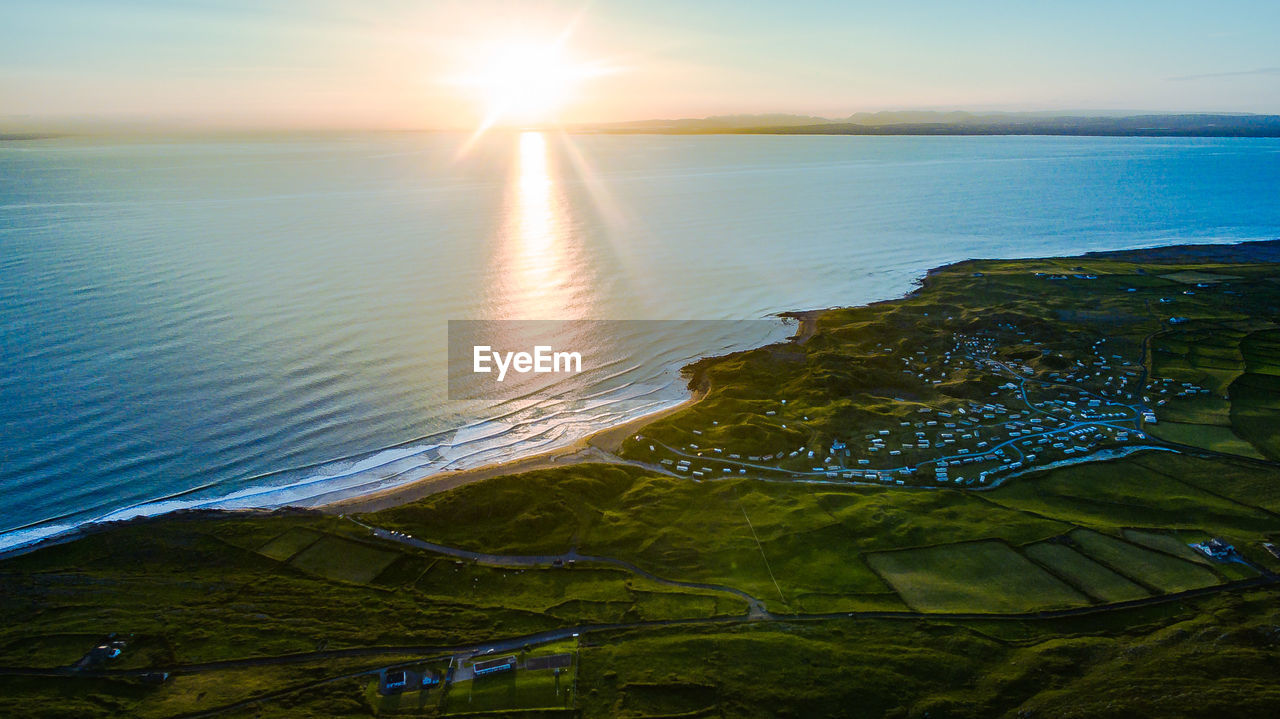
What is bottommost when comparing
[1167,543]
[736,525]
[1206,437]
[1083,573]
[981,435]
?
[1083,573]

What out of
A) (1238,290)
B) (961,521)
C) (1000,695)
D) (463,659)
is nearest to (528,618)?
(463,659)

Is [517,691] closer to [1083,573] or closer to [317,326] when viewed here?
[1083,573]

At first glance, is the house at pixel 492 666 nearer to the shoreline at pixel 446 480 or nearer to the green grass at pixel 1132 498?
the shoreline at pixel 446 480

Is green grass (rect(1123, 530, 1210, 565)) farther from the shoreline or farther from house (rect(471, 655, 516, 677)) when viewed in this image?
house (rect(471, 655, 516, 677))

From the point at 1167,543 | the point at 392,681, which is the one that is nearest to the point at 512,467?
the point at 392,681

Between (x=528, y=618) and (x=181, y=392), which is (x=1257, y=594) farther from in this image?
(x=181, y=392)

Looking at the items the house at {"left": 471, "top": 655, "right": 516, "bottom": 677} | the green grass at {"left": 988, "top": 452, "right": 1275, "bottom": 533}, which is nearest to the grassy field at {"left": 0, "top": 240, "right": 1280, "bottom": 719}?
the green grass at {"left": 988, "top": 452, "right": 1275, "bottom": 533}

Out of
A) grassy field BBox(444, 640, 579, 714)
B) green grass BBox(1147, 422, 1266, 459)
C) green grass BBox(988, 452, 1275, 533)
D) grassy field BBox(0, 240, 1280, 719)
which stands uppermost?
green grass BBox(1147, 422, 1266, 459)
